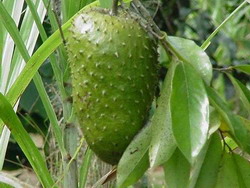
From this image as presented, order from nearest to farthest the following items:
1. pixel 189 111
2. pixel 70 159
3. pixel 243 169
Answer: pixel 189 111 < pixel 243 169 < pixel 70 159

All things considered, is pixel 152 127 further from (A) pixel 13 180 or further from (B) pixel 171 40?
(A) pixel 13 180

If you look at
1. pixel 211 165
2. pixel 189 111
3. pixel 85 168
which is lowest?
pixel 85 168

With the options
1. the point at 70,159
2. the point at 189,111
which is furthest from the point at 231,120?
the point at 70,159

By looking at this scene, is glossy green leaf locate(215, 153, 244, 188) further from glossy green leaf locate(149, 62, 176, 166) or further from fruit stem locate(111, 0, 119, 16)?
fruit stem locate(111, 0, 119, 16)

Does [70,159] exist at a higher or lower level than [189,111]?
lower

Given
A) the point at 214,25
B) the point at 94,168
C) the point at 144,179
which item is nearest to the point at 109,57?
the point at 94,168

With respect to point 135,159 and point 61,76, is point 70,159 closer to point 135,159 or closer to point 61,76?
point 61,76

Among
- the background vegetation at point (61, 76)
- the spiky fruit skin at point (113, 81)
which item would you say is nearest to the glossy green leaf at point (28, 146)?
the background vegetation at point (61, 76)
